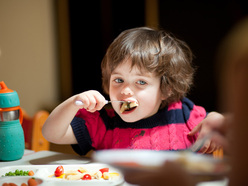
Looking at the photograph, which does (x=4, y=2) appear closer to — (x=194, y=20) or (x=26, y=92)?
(x=26, y=92)

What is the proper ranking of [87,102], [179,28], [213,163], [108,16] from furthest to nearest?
[108,16] < [179,28] < [87,102] < [213,163]

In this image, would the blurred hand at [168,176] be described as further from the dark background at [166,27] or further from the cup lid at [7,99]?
the dark background at [166,27]

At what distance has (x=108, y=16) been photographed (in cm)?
379

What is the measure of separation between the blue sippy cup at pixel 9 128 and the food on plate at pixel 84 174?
258 millimetres

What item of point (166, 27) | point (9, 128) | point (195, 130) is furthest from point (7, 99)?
point (166, 27)

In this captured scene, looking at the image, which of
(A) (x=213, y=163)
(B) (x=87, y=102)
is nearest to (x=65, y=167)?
(B) (x=87, y=102)

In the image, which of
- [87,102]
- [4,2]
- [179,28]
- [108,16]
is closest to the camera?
[87,102]

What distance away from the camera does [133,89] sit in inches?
43.4

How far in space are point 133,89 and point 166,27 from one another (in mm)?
2428

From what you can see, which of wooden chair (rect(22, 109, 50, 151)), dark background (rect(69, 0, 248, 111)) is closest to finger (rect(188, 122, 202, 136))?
wooden chair (rect(22, 109, 50, 151))

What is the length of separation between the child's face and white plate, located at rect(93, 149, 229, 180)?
0.66m

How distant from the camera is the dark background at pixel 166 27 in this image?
3.28 meters

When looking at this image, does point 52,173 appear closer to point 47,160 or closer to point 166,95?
point 47,160

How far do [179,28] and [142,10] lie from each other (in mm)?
487
